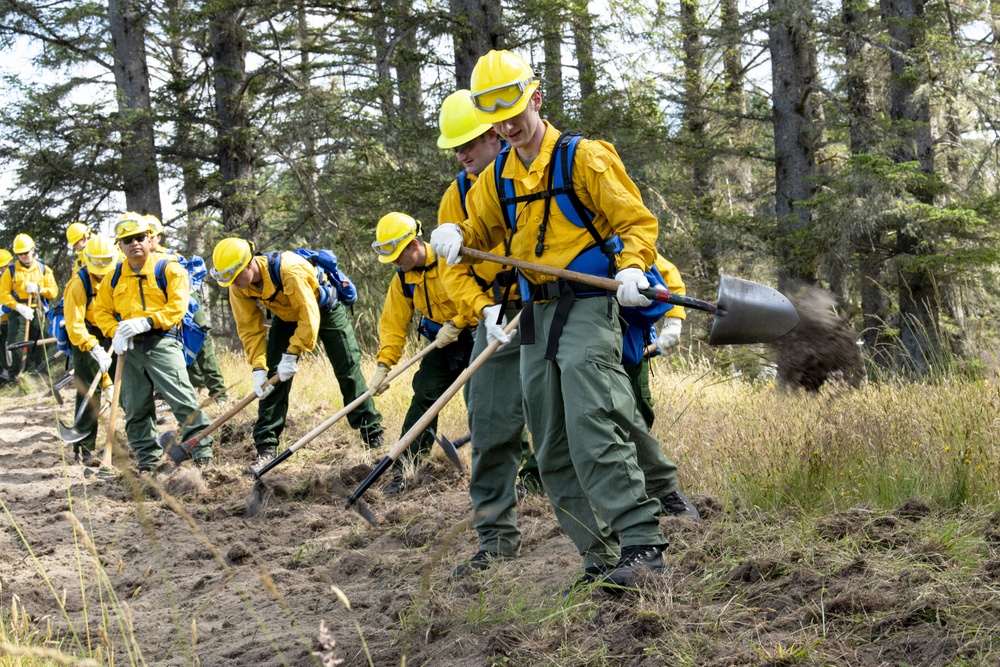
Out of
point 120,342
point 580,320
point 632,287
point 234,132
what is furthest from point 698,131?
point 632,287

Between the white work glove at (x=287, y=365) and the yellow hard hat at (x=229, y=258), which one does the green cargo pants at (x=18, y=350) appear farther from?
the yellow hard hat at (x=229, y=258)

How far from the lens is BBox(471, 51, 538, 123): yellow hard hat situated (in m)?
4.30

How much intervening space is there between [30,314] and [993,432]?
51.7 feet

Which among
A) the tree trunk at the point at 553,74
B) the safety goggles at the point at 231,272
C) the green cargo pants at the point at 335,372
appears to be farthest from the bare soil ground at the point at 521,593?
the tree trunk at the point at 553,74

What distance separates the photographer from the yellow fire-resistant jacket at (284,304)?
7.93 metres

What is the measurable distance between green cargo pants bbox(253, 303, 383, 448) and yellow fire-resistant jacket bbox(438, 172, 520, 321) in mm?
3246

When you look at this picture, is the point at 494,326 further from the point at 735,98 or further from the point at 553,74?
the point at 735,98

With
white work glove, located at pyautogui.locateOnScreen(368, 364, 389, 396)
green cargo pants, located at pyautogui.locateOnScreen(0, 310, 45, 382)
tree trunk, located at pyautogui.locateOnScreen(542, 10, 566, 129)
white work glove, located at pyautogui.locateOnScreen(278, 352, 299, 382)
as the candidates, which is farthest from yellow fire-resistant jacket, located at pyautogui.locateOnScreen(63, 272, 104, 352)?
green cargo pants, located at pyautogui.locateOnScreen(0, 310, 45, 382)

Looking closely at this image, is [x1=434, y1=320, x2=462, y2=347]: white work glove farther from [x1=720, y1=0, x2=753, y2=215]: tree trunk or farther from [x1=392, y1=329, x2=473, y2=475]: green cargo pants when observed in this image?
[x1=720, y1=0, x2=753, y2=215]: tree trunk

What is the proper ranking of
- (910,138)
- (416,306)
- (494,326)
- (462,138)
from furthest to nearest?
(910,138), (416,306), (462,138), (494,326)

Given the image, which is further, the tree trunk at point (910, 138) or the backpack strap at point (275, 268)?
the tree trunk at point (910, 138)

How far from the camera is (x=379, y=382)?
24.2 ft

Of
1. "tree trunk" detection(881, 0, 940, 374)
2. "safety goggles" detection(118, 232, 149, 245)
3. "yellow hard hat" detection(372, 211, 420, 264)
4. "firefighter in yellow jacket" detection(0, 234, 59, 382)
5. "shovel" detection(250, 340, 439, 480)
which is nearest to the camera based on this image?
"shovel" detection(250, 340, 439, 480)

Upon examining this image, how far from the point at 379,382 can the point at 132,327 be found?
90.4 inches
